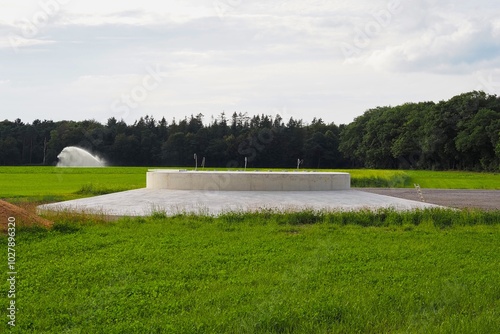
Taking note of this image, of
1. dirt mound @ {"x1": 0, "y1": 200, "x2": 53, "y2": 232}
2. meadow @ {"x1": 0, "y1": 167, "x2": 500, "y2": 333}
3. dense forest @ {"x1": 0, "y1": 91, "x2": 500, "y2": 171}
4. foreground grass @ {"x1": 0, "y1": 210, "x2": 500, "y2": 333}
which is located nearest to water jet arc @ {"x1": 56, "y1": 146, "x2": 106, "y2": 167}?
dense forest @ {"x1": 0, "y1": 91, "x2": 500, "y2": 171}

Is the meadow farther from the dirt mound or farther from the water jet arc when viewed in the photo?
the water jet arc

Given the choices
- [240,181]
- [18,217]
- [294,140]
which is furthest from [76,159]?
[18,217]

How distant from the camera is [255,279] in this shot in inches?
373

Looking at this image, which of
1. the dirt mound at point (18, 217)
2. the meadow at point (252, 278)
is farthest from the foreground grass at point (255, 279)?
the dirt mound at point (18, 217)

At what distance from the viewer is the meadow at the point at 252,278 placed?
7.32m

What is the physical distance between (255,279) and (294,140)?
289 ft

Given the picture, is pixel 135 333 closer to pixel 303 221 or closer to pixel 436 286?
pixel 436 286

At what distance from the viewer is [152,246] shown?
1253 cm

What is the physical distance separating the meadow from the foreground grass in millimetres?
23

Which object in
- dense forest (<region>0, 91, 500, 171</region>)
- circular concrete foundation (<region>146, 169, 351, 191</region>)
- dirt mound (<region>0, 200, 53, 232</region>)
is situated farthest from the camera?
dense forest (<region>0, 91, 500, 171</region>)

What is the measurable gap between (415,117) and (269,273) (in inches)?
3593

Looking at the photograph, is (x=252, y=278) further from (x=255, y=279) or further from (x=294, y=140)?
(x=294, y=140)

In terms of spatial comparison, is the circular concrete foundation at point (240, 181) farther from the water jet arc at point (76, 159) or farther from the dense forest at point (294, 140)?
the water jet arc at point (76, 159)

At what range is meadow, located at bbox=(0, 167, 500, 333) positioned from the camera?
24.0ft
